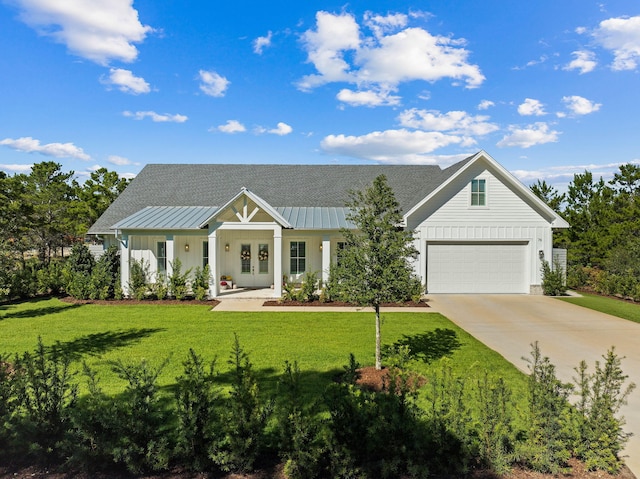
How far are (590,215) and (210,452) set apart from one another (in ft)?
74.9

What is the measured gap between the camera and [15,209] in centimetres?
2186

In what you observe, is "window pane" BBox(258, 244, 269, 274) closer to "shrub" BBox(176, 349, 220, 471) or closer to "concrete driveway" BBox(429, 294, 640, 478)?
"concrete driveway" BBox(429, 294, 640, 478)

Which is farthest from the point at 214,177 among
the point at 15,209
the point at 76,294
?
the point at 15,209

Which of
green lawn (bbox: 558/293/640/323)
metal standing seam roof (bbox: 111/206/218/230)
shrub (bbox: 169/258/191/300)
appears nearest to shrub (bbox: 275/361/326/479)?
shrub (bbox: 169/258/191/300)

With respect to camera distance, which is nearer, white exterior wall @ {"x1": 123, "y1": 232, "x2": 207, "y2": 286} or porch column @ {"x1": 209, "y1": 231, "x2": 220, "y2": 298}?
porch column @ {"x1": 209, "y1": 231, "x2": 220, "y2": 298}

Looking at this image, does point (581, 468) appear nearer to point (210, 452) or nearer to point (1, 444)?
point (210, 452)

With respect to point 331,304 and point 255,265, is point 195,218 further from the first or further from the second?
point 331,304

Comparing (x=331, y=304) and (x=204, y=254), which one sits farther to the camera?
(x=204, y=254)

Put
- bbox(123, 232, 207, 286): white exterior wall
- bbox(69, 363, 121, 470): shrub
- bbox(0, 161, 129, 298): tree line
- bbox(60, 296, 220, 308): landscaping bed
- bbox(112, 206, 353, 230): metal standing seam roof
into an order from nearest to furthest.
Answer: bbox(69, 363, 121, 470): shrub → bbox(60, 296, 220, 308): landscaping bed → bbox(112, 206, 353, 230): metal standing seam roof → bbox(123, 232, 207, 286): white exterior wall → bbox(0, 161, 129, 298): tree line

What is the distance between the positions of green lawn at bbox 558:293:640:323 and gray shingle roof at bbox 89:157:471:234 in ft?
27.4

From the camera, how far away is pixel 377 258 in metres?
7.44

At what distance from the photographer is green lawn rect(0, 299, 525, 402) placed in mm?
7824

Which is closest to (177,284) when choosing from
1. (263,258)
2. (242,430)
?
(263,258)

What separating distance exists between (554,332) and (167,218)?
52.1 ft
